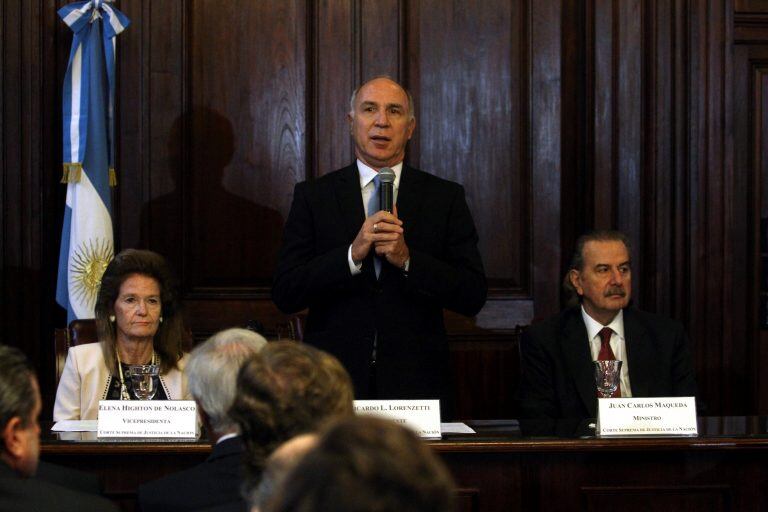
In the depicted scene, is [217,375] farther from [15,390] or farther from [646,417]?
[646,417]

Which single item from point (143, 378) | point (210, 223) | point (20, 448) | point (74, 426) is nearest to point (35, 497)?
point (20, 448)

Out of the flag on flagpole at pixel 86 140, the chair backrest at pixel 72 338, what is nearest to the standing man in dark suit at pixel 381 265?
the chair backrest at pixel 72 338

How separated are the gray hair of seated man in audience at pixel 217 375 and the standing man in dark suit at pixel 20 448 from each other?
1.32ft

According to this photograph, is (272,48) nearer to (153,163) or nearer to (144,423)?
(153,163)

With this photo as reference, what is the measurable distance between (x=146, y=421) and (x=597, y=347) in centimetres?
166

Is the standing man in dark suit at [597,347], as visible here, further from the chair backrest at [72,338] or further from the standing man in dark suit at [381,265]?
the chair backrest at [72,338]

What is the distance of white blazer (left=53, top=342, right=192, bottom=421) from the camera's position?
3801mm

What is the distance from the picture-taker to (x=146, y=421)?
309 cm

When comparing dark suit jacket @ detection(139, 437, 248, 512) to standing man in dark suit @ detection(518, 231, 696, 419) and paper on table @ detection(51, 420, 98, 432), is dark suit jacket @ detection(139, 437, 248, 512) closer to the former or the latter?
paper on table @ detection(51, 420, 98, 432)

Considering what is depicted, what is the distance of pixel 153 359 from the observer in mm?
3906

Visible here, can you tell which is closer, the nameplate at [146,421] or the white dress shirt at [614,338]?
the nameplate at [146,421]

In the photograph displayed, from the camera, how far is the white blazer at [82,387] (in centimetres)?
380

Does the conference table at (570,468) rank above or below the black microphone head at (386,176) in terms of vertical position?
below

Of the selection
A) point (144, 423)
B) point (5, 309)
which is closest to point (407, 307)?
point (144, 423)
